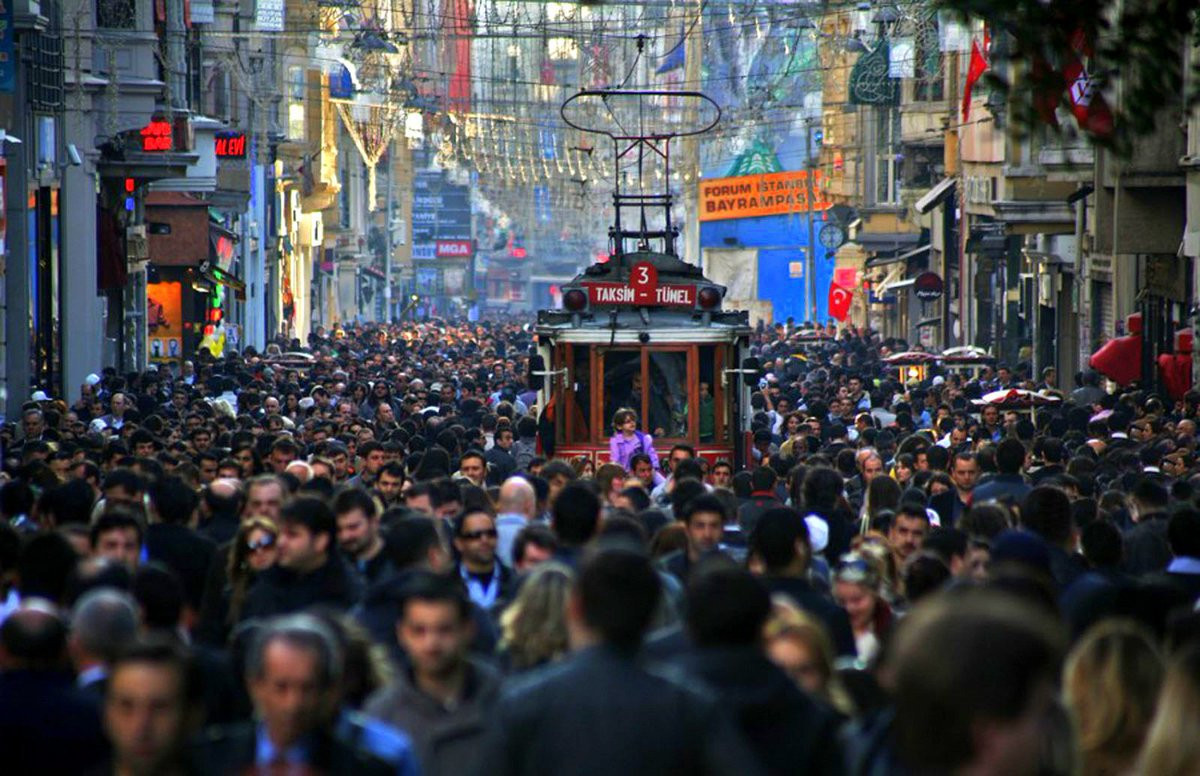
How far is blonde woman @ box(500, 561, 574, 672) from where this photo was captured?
22.0ft

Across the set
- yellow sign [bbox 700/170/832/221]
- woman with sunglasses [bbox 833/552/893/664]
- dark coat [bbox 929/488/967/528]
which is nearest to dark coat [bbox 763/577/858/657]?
woman with sunglasses [bbox 833/552/893/664]

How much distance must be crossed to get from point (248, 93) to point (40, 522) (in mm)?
41686

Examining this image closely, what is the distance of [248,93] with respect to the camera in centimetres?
5156

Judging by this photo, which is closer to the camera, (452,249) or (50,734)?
(50,734)

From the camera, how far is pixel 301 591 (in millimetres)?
8367

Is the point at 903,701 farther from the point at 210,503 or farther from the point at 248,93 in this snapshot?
the point at 248,93

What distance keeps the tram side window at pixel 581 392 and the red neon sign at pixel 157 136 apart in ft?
57.1

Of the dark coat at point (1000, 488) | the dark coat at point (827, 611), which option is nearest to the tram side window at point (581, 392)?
the dark coat at point (1000, 488)

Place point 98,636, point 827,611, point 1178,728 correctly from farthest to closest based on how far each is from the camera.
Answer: point 827,611
point 98,636
point 1178,728

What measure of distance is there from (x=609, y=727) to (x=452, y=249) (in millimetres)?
118711

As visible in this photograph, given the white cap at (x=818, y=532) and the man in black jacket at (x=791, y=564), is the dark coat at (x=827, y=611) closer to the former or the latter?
the man in black jacket at (x=791, y=564)

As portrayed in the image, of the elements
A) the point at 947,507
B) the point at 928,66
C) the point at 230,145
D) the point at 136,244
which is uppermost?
the point at 928,66

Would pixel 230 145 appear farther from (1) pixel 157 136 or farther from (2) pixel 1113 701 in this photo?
(2) pixel 1113 701

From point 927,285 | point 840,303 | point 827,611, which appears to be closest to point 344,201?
point 840,303
